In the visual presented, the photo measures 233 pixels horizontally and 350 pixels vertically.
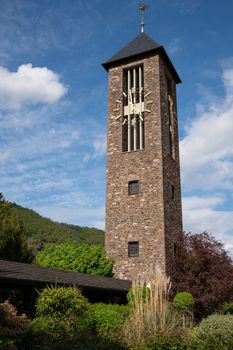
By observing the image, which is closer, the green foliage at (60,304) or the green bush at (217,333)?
the green bush at (217,333)

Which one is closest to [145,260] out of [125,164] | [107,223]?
[107,223]

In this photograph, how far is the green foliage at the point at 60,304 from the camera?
997 cm

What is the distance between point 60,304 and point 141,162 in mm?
9050

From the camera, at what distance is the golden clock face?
1883 cm

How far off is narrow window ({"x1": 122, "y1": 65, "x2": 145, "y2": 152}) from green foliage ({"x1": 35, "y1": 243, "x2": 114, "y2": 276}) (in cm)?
479

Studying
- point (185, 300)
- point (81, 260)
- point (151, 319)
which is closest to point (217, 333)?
point (151, 319)

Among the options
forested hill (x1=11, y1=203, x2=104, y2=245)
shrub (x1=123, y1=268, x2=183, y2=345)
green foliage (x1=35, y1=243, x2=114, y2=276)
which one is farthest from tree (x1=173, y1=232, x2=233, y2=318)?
forested hill (x1=11, y1=203, x2=104, y2=245)

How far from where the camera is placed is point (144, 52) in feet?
63.4

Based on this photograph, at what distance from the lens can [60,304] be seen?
10.0 meters

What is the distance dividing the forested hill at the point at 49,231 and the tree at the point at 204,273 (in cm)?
2183

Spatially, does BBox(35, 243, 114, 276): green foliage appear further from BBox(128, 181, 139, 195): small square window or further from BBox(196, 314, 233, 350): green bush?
BBox(196, 314, 233, 350): green bush

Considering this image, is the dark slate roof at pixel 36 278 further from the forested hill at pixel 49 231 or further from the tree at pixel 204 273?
the forested hill at pixel 49 231

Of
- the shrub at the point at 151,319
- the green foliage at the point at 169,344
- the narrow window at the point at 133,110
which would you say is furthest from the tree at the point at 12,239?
the green foliage at the point at 169,344

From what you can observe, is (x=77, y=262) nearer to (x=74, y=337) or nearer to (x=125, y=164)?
(x=125, y=164)
